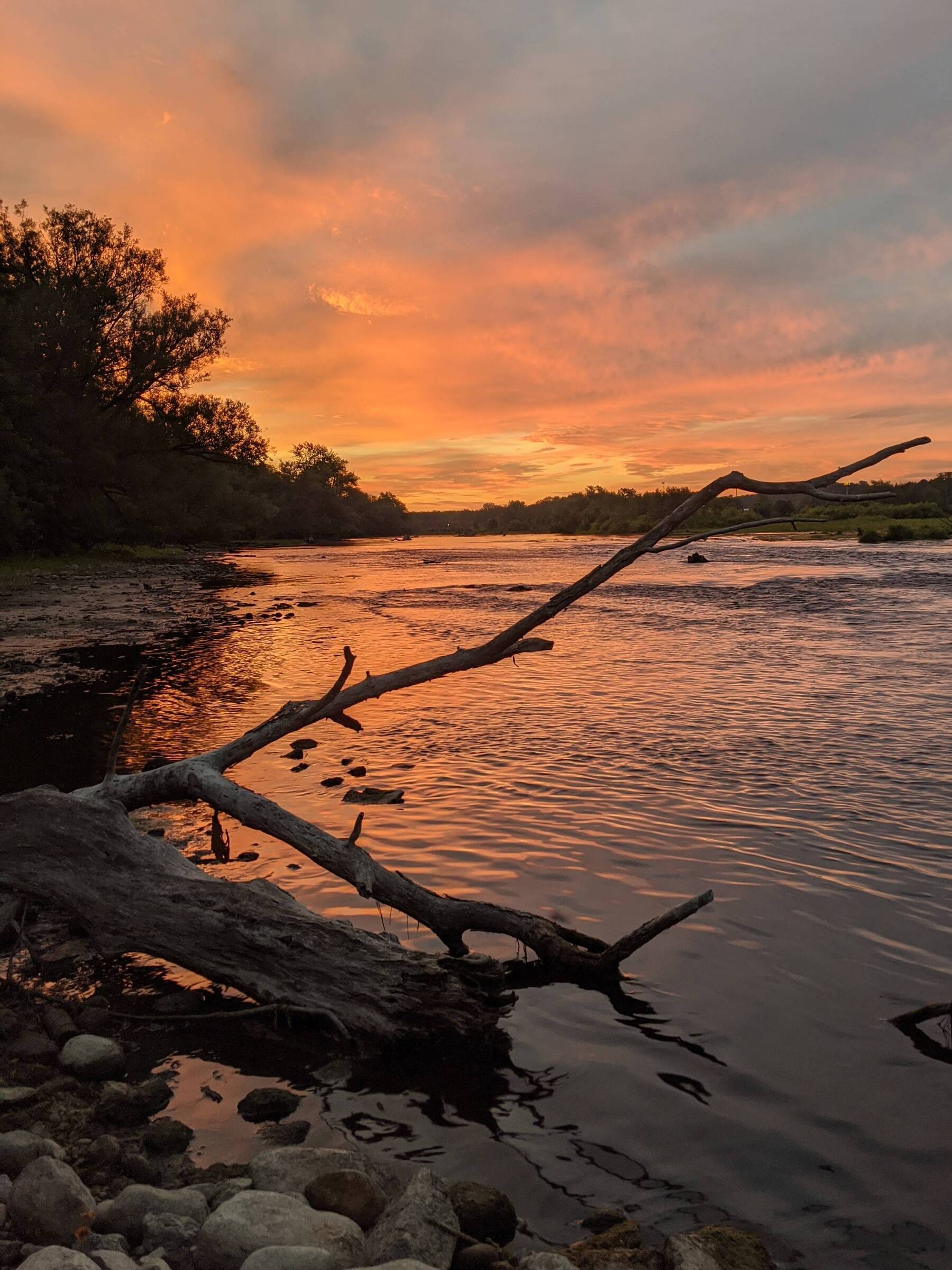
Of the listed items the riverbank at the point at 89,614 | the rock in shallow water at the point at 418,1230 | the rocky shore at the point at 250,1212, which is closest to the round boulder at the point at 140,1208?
the rocky shore at the point at 250,1212

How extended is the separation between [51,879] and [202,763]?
3.77 feet

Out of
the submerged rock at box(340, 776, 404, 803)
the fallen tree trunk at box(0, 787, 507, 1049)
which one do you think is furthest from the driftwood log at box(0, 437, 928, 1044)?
the submerged rock at box(340, 776, 404, 803)

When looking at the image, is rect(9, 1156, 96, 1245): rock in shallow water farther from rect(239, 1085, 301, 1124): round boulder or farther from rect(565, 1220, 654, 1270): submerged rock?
rect(565, 1220, 654, 1270): submerged rock

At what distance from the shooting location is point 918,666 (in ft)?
55.9

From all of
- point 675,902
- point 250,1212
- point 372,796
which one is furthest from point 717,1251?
point 372,796

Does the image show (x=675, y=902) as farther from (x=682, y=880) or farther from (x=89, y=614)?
(x=89, y=614)

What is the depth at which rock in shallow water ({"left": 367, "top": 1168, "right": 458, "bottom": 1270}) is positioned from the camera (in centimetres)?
309

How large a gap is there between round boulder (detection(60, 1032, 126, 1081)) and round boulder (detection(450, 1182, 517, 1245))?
1.98 meters

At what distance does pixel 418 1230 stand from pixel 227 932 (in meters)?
2.24

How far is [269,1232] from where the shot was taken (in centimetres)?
310

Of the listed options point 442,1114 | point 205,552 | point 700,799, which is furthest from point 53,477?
point 442,1114

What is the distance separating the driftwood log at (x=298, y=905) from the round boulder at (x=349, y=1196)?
3.93 feet

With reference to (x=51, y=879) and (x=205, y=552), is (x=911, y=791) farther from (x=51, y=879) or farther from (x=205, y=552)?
(x=205, y=552)

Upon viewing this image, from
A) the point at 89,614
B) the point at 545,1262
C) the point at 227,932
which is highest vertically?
the point at 89,614
